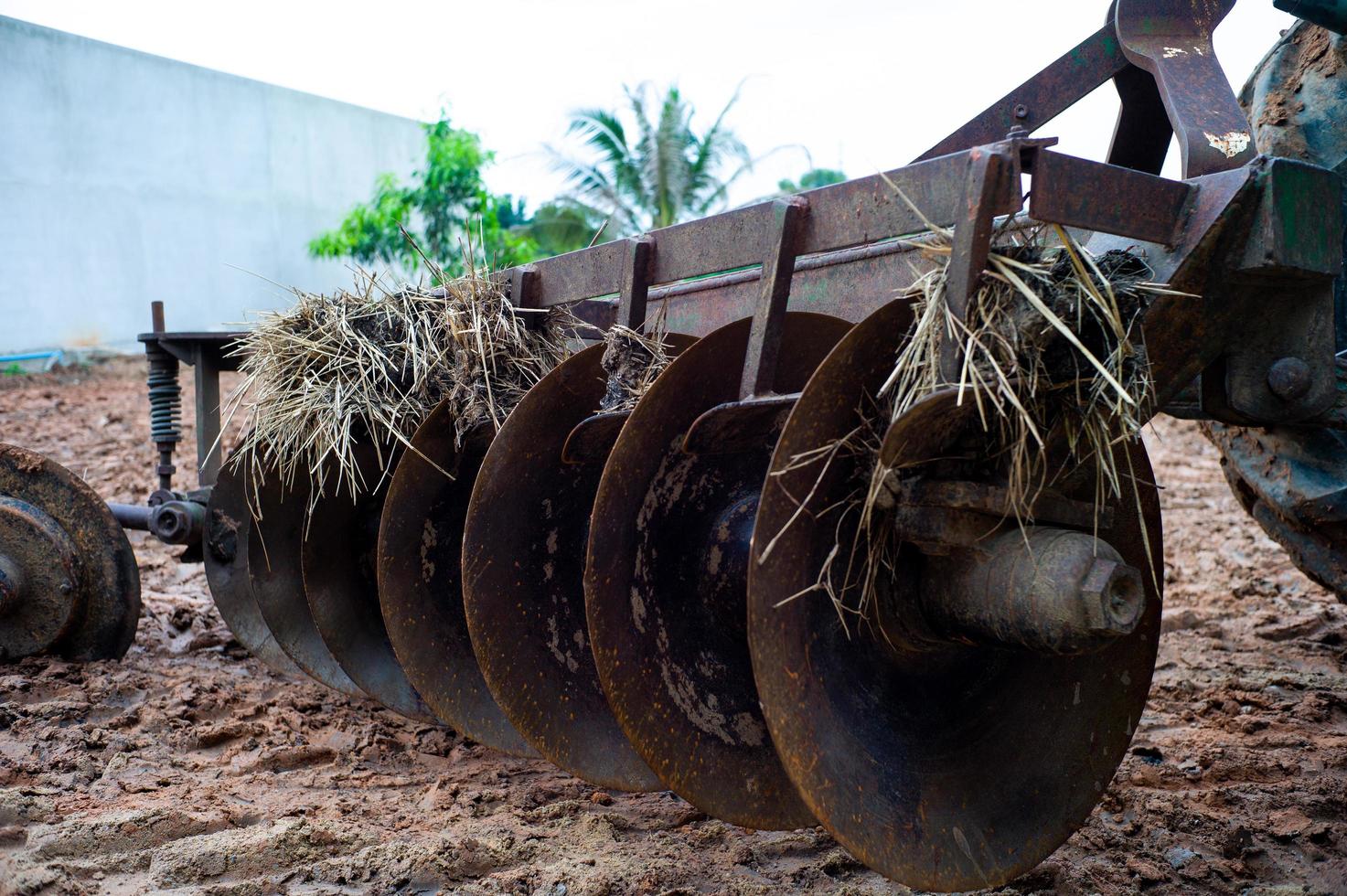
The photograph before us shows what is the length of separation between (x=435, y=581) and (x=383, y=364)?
65cm

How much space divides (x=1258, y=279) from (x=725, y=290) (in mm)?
1399

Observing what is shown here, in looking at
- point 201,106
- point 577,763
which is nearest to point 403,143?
point 201,106

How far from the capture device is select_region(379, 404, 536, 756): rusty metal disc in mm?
3072

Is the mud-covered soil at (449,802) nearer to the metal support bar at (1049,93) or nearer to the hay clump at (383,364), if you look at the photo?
the hay clump at (383,364)

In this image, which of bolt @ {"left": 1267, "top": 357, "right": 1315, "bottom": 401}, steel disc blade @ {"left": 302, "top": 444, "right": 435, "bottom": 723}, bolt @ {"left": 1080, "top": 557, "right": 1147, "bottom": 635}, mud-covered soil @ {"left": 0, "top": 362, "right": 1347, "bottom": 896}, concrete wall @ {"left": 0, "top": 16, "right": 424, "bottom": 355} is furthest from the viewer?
concrete wall @ {"left": 0, "top": 16, "right": 424, "bottom": 355}

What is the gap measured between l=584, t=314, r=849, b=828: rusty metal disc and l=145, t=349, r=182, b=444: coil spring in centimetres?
291

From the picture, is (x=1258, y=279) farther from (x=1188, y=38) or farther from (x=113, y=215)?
(x=113, y=215)

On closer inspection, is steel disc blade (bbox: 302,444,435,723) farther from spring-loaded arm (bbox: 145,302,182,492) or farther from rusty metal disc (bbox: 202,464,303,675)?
spring-loaded arm (bbox: 145,302,182,492)

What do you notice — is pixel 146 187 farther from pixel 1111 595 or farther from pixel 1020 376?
pixel 1111 595

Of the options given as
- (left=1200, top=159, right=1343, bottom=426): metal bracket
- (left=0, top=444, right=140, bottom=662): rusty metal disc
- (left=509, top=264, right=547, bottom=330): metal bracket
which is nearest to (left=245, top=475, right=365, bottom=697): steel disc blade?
(left=0, top=444, right=140, bottom=662): rusty metal disc

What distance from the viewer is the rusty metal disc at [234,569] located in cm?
399

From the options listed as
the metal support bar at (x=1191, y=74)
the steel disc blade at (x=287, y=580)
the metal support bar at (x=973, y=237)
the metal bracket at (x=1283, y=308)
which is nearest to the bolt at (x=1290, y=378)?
the metal bracket at (x=1283, y=308)

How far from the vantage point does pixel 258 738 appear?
3.41 metres

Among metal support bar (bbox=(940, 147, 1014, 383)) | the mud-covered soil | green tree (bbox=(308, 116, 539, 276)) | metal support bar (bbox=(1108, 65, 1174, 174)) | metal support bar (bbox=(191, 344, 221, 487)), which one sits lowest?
the mud-covered soil
